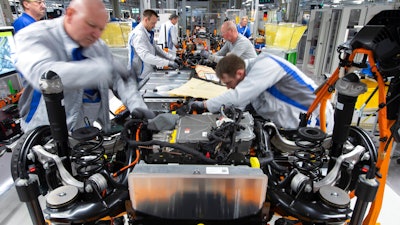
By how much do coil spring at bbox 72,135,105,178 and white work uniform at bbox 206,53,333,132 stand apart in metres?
1.04

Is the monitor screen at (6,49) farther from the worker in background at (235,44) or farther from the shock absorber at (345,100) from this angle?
the shock absorber at (345,100)

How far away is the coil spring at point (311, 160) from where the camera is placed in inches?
53.1

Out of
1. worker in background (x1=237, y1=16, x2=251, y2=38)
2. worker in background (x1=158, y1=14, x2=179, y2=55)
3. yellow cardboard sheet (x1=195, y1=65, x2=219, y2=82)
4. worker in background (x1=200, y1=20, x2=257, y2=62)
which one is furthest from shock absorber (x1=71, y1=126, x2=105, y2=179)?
worker in background (x1=237, y1=16, x2=251, y2=38)

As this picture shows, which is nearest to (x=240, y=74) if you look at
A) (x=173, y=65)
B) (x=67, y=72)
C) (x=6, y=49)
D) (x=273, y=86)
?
(x=273, y=86)

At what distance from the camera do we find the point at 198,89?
2.68m

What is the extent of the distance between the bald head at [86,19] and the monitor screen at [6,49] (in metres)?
2.36

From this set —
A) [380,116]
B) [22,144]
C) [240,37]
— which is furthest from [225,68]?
[240,37]

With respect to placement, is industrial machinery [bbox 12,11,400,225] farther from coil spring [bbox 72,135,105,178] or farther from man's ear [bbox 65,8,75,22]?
man's ear [bbox 65,8,75,22]

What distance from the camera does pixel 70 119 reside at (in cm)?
164

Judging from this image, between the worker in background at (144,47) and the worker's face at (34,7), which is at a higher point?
the worker's face at (34,7)

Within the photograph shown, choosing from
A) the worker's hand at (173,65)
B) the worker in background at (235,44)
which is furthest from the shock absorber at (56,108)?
the worker in background at (235,44)

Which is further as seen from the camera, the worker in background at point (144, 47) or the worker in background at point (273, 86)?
the worker in background at point (144, 47)

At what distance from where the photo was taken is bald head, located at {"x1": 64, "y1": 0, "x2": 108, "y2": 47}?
119 cm

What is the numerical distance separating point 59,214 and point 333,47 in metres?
7.77
